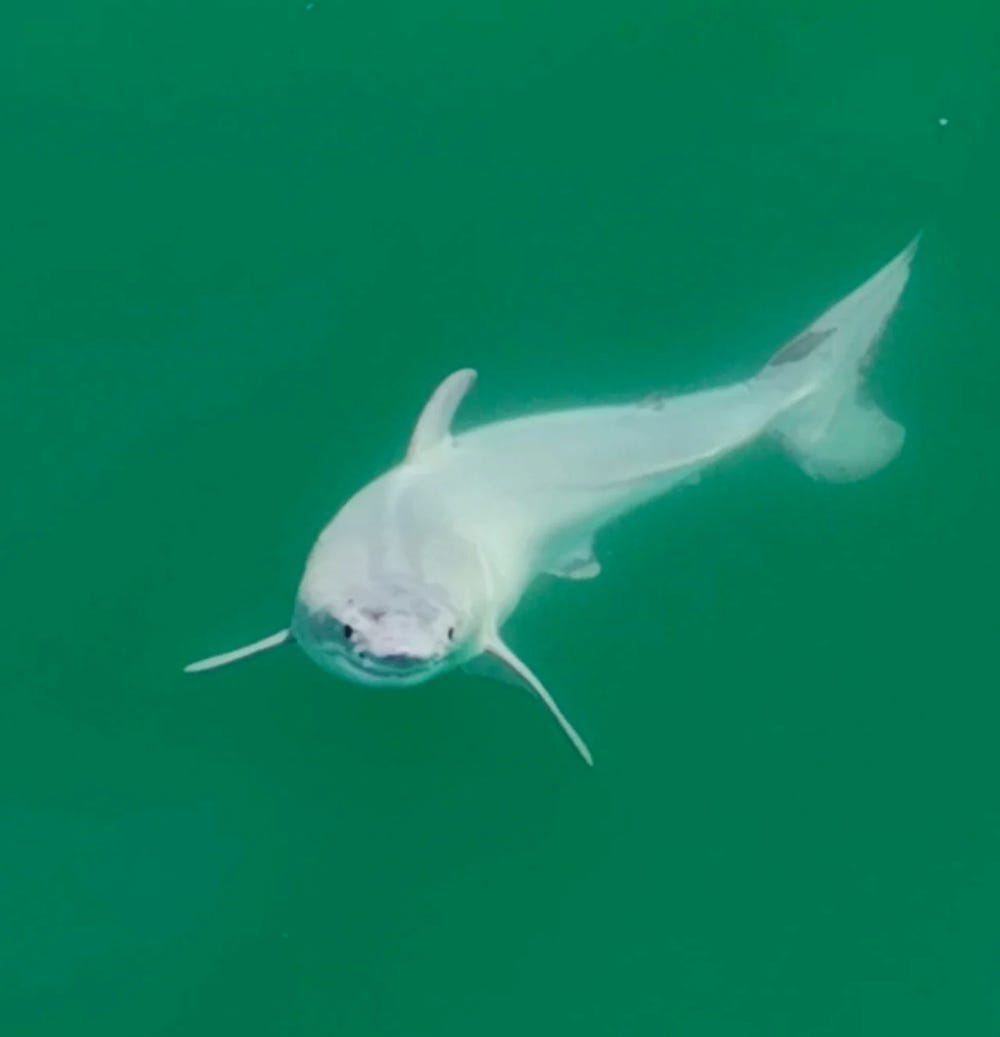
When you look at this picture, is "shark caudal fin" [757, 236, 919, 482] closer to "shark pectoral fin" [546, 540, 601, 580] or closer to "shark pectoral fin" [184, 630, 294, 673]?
"shark pectoral fin" [546, 540, 601, 580]

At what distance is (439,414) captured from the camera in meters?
10.1

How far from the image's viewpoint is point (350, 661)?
826 cm

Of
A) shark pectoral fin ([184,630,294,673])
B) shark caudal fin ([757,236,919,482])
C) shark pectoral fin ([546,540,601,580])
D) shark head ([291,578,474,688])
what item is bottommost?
shark head ([291,578,474,688])

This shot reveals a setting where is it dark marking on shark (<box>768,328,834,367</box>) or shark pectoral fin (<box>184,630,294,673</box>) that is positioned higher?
dark marking on shark (<box>768,328,834,367</box>)

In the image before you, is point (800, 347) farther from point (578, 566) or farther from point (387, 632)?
point (387, 632)

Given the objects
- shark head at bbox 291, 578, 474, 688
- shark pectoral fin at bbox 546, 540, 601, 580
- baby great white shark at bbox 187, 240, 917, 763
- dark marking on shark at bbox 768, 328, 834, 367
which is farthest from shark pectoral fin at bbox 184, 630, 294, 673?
dark marking on shark at bbox 768, 328, 834, 367

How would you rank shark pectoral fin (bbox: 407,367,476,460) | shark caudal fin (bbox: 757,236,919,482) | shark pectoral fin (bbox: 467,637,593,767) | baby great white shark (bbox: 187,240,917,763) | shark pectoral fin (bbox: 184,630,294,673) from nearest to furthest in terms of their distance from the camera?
baby great white shark (bbox: 187,240,917,763), shark pectoral fin (bbox: 184,630,294,673), shark pectoral fin (bbox: 467,637,593,767), shark pectoral fin (bbox: 407,367,476,460), shark caudal fin (bbox: 757,236,919,482)

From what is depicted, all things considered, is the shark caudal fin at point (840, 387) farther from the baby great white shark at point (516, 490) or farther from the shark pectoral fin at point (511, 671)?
the shark pectoral fin at point (511, 671)

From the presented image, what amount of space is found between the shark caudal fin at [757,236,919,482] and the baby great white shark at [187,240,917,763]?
0.01 metres

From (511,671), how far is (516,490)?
1.22m

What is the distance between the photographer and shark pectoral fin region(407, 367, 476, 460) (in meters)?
10.1

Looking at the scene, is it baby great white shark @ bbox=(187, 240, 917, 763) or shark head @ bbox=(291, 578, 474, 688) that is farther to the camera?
baby great white shark @ bbox=(187, 240, 917, 763)

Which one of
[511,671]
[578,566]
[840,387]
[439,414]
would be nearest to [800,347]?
[840,387]

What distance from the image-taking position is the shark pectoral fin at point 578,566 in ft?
35.1
